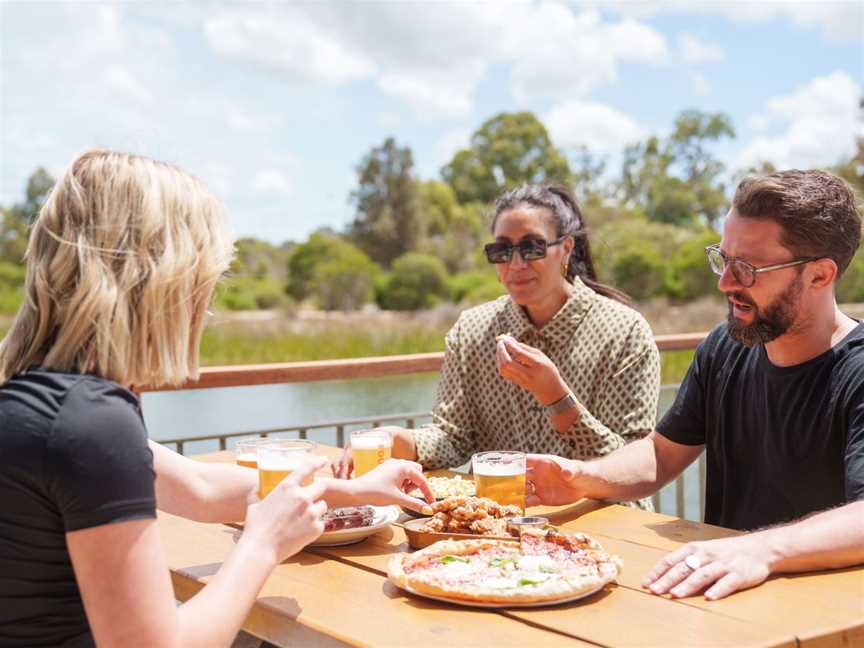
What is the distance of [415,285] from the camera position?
66.4 feet

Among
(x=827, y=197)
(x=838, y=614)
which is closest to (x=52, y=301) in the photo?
(x=838, y=614)

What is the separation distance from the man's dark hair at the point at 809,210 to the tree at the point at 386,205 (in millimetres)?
26090

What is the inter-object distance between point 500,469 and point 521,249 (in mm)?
1200

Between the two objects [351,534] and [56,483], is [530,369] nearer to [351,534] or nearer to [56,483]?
[351,534]

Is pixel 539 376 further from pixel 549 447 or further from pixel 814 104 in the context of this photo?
pixel 814 104

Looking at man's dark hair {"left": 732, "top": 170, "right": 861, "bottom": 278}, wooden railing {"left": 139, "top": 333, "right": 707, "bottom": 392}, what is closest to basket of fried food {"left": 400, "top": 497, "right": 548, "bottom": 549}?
man's dark hair {"left": 732, "top": 170, "right": 861, "bottom": 278}

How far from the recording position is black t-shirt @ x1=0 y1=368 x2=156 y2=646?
1.16 metres

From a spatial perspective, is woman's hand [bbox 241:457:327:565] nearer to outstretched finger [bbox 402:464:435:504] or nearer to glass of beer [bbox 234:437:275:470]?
outstretched finger [bbox 402:464:435:504]

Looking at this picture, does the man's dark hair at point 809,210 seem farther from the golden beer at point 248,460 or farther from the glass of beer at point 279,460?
the golden beer at point 248,460

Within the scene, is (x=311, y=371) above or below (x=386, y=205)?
below

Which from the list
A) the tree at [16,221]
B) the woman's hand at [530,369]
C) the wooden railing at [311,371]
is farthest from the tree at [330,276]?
the woman's hand at [530,369]

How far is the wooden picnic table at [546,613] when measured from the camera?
1.32m

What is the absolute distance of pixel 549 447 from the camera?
A: 9.36 feet

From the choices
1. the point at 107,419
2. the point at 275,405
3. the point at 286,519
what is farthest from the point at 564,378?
the point at 275,405
